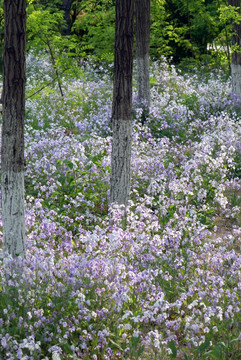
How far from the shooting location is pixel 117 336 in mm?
4078

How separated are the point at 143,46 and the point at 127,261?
27.6 feet

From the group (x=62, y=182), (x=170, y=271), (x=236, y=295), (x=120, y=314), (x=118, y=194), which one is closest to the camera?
(x=120, y=314)

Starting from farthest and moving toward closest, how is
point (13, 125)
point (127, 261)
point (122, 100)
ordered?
point (122, 100) < point (127, 261) < point (13, 125)

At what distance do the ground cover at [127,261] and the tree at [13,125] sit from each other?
14.4 inches

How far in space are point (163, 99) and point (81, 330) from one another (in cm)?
915

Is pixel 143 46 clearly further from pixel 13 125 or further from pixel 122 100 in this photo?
pixel 13 125

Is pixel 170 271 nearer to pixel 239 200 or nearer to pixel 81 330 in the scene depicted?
pixel 81 330

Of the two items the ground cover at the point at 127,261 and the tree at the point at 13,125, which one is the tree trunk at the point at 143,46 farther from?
the tree at the point at 13,125

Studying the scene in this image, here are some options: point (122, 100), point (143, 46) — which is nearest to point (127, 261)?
point (122, 100)

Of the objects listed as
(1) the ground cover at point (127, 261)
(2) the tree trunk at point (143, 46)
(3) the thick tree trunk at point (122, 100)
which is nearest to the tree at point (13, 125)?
(1) the ground cover at point (127, 261)

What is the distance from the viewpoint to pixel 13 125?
5031 mm

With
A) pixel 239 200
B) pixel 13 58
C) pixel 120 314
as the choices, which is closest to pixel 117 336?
pixel 120 314

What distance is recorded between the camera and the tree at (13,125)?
4.86 meters

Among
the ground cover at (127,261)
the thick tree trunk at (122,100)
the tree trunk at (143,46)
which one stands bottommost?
the ground cover at (127,261)
